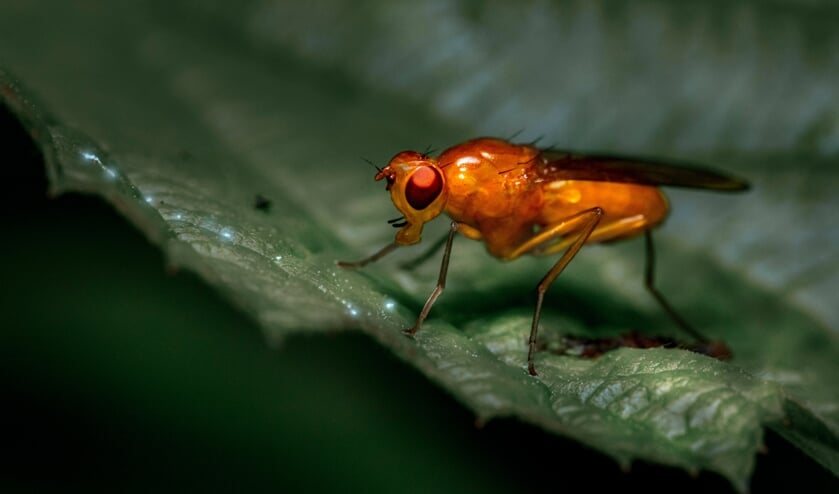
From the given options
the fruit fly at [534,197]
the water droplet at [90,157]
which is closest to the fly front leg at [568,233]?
the fruit fly at [534,197]

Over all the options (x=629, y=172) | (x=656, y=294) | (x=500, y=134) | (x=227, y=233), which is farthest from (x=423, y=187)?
(x=500, y=134)

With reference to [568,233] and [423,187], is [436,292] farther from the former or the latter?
[568,233]

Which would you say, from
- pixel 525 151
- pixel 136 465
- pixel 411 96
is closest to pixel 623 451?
pixel 525 151

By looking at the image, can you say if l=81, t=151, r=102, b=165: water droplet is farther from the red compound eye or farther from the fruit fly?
the red compound eye

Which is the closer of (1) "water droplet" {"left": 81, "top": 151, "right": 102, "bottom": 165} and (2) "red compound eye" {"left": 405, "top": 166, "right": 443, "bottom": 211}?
(1) "water droplet" {"left": 81, "top": 151, "right": 102, "bottom": 165}

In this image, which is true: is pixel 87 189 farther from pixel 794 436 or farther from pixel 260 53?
pixel 260 53

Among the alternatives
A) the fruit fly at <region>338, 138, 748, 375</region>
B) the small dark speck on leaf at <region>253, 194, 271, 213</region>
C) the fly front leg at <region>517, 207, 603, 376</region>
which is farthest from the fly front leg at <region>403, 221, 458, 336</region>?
the small dark speck on leaf at <region>253, 194, 271, 213</region>

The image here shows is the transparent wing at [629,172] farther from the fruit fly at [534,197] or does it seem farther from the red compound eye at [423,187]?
the red compound eye at [423,187]
